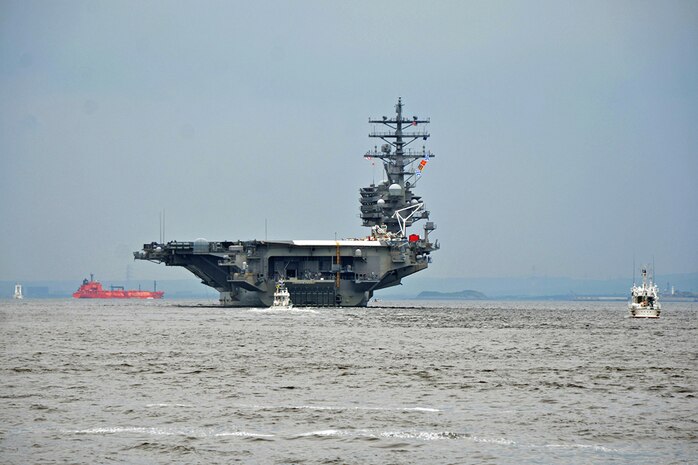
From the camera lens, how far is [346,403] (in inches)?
922

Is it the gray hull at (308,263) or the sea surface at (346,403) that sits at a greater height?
the gray hull at (308,263)

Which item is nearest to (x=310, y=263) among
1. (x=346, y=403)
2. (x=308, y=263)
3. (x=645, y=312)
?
(x=308, y=263)

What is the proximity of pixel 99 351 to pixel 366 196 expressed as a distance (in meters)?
58.0

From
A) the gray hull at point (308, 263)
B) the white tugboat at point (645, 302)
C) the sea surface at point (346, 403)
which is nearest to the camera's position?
the sea surface at point (346, 403)

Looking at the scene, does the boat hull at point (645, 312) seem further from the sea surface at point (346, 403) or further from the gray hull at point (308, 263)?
the sea surface at point (346, 403)

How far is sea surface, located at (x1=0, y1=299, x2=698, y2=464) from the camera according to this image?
17984 mm

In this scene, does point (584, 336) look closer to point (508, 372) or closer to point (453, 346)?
point (453, 346)

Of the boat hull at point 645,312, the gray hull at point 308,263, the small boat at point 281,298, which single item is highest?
the gray hull at point 308,263

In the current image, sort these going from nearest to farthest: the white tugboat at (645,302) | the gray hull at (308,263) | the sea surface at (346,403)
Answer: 1. the sea surface at (346,403)
2. the white tugboat at (645,302)
3. the gray hull at (308,263)

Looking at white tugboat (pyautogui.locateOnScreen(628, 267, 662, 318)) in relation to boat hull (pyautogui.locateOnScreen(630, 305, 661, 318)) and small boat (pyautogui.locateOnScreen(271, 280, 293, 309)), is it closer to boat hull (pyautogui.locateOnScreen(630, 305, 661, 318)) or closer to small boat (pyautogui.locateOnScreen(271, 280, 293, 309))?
boat hull (pyautogui.locateOnScreen(630, 305, 661, 318))

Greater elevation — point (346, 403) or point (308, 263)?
point (308, 263)

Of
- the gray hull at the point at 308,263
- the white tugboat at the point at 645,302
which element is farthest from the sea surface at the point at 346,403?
the gray hull at the point at 308,263

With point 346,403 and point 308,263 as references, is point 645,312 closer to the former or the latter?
point 308,263

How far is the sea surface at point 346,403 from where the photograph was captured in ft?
59.0
